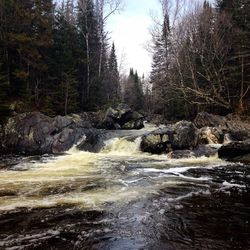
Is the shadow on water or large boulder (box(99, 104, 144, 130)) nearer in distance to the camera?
the shadow on water

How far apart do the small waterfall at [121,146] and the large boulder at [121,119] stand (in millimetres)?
8100

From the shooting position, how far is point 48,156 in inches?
694

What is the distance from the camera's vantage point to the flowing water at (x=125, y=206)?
6.09 meters

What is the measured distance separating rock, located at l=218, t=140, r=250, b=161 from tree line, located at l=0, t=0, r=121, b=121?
12.6 metres

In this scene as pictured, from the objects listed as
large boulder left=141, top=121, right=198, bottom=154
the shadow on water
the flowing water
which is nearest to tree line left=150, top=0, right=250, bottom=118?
large boulder left=141, top=121, right=198, bottom=154

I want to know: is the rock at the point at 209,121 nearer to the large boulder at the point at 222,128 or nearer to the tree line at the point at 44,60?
the large boulder at the point at 222,128

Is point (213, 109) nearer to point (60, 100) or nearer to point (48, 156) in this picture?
point (60, 100)

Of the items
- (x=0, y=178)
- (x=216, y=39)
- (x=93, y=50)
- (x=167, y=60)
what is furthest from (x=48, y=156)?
(x=93, y=50)

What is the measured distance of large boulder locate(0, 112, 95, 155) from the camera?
19.7m

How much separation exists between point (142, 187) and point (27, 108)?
15.4 metres

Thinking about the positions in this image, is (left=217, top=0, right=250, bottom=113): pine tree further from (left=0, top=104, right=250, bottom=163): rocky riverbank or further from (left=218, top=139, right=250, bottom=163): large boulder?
(left=218, top=139, right=250, bottom=163): large boulder

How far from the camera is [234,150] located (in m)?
16.1

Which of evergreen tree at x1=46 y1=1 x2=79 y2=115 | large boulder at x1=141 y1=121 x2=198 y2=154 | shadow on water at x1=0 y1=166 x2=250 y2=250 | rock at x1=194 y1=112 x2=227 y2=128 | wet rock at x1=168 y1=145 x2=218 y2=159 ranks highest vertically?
evergreen tree at x1=46 y1=1 x2=79 y2=115

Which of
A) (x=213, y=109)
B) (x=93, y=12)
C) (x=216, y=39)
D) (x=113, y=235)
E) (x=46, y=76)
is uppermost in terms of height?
(x=93, y=12)
